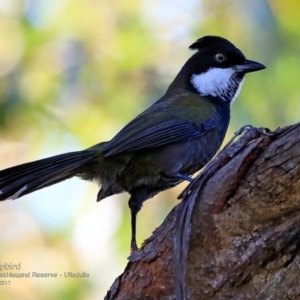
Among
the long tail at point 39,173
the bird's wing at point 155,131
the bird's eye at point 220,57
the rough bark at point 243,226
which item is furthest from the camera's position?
the bird's eye at point 220,57

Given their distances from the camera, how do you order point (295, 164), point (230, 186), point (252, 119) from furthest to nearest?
point (252, 119), point (230, 186), point (295, 164)

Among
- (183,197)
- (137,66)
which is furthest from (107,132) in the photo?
(183,197)

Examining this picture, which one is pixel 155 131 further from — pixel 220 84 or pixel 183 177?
pixel 220 84

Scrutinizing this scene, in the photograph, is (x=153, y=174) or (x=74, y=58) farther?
(x=74, y=58)

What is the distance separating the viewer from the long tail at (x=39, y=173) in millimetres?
3238

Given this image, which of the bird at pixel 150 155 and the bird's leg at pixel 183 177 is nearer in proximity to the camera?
the bird at pixel 150 155

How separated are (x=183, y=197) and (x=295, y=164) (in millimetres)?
566

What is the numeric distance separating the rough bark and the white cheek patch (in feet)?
6.48

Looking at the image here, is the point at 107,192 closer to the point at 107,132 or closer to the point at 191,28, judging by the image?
the point at 107,132

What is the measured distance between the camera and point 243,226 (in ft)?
8.27

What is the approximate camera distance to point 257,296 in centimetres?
255

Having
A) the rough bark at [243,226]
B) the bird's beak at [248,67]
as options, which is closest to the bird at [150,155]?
the bird's beak at [248,67]

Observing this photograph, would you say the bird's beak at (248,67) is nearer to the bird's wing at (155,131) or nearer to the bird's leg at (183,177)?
the bird's wing at (155,131)

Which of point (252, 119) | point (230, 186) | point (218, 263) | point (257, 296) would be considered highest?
point (252, 119)
